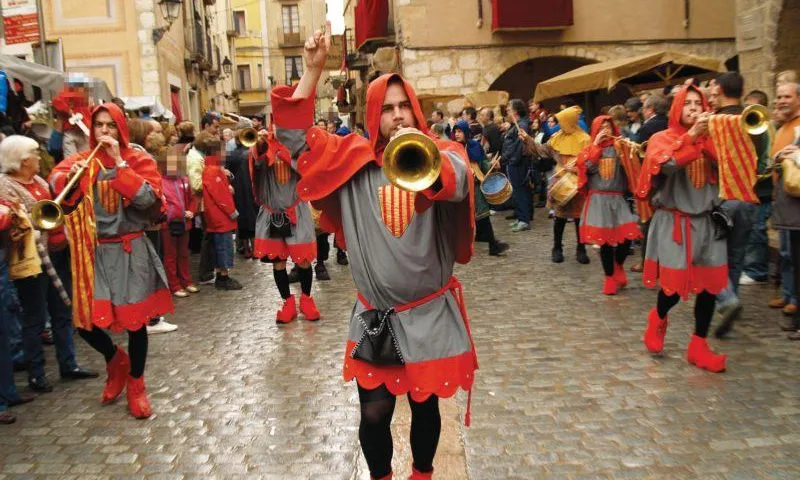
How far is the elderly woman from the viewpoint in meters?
5.40

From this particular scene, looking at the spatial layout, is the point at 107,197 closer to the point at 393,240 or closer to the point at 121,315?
the point at 121,315

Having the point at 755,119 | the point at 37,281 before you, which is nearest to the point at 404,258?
the point at 755,119

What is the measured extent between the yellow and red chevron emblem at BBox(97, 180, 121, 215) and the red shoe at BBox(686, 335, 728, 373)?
4.13m

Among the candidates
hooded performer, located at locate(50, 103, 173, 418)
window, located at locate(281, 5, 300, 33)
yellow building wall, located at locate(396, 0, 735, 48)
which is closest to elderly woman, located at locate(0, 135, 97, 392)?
hooded performer, located at locate(50, 103, 173, 418)

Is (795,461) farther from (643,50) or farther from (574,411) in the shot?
(643,50)

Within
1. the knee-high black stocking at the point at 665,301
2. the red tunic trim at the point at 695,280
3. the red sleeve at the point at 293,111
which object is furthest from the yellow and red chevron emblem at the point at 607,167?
the red sleeve at the point at 293,111

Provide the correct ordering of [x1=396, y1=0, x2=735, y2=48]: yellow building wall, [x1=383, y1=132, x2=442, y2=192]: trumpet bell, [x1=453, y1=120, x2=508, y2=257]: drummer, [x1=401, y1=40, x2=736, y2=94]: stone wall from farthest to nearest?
[x1=396, y1=0, x2=735, y2=48]: yellow building wall < [x1=401, y1=40, x2=736, y2=94]: stone wall < [x1=453, y1=120, x2=508, y2=257]: drummer < [x1=383, y1=132, x2=442, y2=192]: trumpet bell

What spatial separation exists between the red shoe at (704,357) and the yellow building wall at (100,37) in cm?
1610

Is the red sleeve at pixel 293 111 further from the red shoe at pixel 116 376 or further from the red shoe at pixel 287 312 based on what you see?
the red shoe at pixel 287 312

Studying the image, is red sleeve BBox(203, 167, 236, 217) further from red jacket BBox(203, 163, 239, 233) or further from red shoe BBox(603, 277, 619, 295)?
red shoe BBox(603, 277, 619, 295)

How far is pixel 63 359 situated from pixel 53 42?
23.0 feet

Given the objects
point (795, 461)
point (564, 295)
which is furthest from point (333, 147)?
point (564, 295)

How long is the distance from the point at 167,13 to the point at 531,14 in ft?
30.7

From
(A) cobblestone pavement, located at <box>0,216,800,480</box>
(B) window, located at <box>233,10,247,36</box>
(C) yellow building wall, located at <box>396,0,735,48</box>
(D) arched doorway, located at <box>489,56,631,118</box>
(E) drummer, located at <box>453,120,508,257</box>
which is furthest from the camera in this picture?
(B) window, located at <box>233,10,247,36</box>
